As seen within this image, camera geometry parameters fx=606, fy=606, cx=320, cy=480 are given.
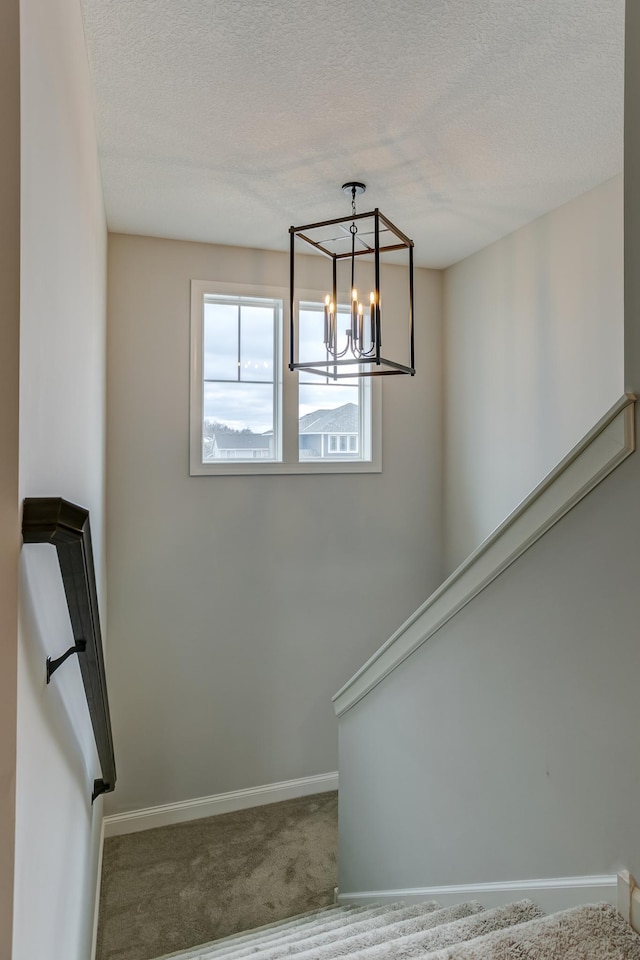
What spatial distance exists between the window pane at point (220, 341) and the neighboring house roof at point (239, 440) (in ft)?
1.08

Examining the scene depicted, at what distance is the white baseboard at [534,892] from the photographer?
1.19 metres

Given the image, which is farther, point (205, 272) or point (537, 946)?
point (205, 272)

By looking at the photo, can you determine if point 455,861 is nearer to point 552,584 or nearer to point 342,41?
point 552,584

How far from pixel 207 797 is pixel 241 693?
59 cm

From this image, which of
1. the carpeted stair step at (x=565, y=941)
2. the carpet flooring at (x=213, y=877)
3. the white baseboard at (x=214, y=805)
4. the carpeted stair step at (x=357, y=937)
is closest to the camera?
the carpeted stair step at (x=565, y=941)

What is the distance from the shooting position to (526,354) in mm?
3154

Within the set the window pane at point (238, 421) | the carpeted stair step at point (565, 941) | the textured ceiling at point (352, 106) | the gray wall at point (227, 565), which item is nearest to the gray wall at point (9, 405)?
the carpeted stair step at point (565, 941)

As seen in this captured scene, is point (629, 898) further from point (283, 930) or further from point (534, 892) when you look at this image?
point (283, 930)

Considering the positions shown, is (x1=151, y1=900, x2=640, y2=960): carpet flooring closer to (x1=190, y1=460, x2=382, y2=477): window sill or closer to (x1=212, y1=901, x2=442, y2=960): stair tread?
(x1=212, y1=901, x2=442, y2=960): stair tread

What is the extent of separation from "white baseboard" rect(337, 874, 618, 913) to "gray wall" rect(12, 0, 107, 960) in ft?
3.27

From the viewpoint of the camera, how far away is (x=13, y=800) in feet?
2.51

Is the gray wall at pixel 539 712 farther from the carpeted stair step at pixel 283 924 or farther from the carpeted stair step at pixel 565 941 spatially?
the carpeted stair step at pixel 283 924

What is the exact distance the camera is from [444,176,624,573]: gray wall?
2645 mm

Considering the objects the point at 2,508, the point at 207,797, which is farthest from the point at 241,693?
the point at 2,508
